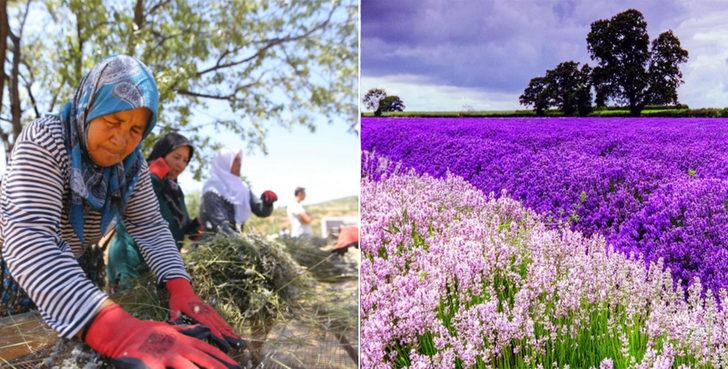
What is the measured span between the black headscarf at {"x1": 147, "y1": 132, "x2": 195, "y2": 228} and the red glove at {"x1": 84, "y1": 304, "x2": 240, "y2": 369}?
0.67 metres

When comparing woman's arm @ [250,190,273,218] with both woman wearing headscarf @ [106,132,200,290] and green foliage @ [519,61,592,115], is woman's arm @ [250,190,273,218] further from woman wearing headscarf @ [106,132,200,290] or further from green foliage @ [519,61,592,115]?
green foliage @ [519,61,592,115]

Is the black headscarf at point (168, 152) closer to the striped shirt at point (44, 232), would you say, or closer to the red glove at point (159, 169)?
the red glove at point (159, 169)

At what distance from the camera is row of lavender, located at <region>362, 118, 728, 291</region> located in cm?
201

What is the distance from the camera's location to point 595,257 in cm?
190

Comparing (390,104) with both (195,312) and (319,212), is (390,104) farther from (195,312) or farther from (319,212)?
(195,312)

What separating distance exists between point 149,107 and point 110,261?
0.52 metres

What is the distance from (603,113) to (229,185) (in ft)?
4.75

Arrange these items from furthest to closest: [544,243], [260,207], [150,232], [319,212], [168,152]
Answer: [319,212]
[260,207]
[544,243]
[168,152]
[150,232]

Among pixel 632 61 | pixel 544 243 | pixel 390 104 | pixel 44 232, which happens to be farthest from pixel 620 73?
pixel 44 232

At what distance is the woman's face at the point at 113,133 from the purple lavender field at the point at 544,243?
0.97m

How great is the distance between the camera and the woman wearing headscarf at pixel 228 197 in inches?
86.4

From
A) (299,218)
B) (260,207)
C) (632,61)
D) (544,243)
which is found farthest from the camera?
(299,218)

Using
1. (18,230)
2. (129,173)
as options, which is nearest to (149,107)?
(129,173)

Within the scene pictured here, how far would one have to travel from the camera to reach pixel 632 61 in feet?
7.14
